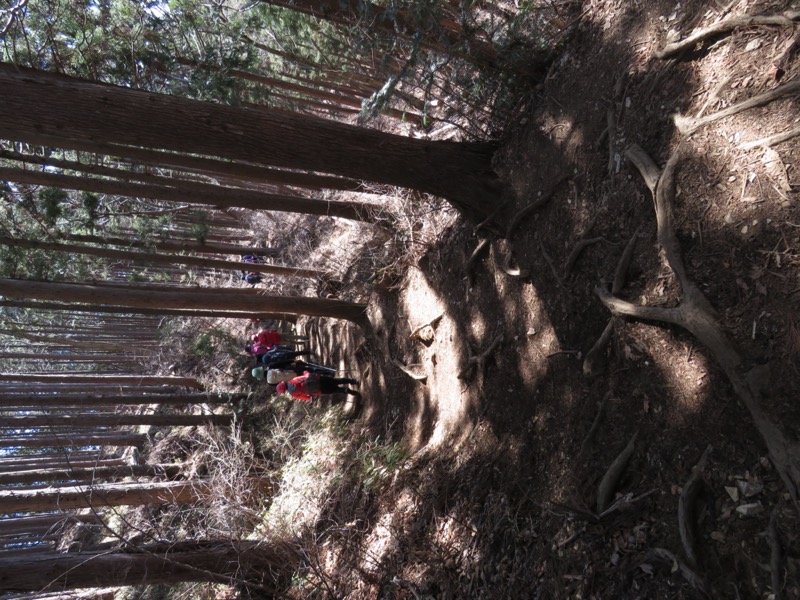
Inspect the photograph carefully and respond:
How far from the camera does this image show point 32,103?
4.09 meters

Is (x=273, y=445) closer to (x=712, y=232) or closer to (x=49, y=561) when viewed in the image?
(x=49, y=561)

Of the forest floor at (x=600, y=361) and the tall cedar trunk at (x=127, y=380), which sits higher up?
the tall cedar trunk at (x=127, y=380)

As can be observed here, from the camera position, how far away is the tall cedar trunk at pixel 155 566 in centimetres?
576

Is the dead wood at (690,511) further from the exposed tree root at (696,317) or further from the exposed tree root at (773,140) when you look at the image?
the exposed tree root at (773,140)

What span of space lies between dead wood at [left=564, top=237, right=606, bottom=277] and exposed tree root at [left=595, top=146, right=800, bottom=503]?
50cm

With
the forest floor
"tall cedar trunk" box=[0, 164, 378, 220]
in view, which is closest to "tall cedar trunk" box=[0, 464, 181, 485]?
the forest floor

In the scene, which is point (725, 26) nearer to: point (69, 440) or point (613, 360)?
point (613, 360)

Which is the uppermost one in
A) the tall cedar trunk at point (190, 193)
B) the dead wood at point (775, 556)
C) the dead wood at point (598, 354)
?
the tall cedar trunk at point (190, 193)

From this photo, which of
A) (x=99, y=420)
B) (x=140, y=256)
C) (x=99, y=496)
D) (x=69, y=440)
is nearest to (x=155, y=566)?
(x=99, y=496)

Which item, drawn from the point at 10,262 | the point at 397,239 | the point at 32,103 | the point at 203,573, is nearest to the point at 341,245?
the point at 397,239

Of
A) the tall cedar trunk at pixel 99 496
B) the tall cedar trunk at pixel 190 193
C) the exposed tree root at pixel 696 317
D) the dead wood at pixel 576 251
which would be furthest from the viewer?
the tall cedar trunk at pixel 99 496

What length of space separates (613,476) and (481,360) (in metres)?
2.42

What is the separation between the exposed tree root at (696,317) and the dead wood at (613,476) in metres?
0.91

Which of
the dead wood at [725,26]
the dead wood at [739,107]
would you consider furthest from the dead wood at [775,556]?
the dead wood at [725,26]
